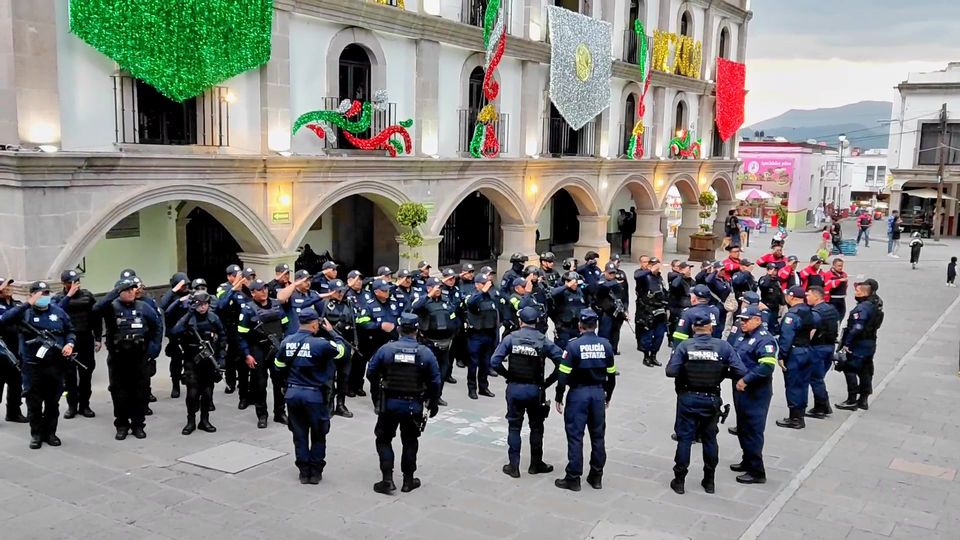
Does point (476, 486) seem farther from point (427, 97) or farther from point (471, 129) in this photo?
point (471, 129)

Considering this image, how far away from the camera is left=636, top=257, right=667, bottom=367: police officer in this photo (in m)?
14.9

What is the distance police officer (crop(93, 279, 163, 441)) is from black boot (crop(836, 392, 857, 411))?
377 inches

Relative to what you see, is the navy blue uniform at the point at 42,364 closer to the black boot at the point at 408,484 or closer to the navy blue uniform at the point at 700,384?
the black boot at the point at 408,484

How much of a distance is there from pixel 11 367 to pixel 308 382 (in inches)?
178

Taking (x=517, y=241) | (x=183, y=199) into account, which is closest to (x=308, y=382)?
(x=183, y=199)

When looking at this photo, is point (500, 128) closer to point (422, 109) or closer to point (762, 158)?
point (422, 109)

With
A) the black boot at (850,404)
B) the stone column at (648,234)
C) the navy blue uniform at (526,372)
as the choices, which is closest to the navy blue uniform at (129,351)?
the navy blue uniform at (526,372)

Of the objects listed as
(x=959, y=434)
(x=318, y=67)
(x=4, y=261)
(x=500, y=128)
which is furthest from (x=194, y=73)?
(x=959, y=434)

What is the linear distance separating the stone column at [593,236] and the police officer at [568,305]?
41.0ft

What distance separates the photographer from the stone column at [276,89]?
15547 mm

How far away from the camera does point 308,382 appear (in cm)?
859

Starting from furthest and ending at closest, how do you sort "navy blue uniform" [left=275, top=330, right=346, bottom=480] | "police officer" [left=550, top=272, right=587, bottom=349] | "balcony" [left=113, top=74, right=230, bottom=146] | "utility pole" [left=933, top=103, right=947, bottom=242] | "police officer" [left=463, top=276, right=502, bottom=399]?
"utility pole" [left=933, top=103, right=947, bottom=242], "balcony" [left=113, top=74, right=230, bottom=146], "police officer" [left=550, top=272, right=587, bottom=349], "police officer" [left=463, top=276, right=502, bottom=399], "navy blue uniform" [left=275, top=330, right=346, bottom=480]

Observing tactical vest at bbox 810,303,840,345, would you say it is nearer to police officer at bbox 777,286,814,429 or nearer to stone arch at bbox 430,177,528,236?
police officer at bbox 777,286,814,429

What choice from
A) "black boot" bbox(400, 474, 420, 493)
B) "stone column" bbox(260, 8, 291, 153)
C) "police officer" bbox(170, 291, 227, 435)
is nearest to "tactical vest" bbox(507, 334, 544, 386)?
"black boot" bbox(400, 474, 420, 493)
